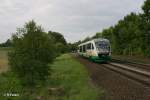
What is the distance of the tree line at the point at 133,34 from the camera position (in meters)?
49.4

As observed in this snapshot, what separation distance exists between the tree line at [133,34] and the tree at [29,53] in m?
27.9

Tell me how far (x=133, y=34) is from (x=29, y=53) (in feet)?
146

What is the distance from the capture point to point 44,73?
24.7m

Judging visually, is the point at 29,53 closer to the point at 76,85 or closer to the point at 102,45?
the point at 76,85

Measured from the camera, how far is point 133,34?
2557 inches

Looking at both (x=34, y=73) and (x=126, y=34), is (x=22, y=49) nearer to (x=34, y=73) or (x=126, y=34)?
(x=34, y=73)

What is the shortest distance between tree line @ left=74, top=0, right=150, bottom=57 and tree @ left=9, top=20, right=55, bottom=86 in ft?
91.5

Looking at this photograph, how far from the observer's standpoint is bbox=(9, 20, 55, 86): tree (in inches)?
909

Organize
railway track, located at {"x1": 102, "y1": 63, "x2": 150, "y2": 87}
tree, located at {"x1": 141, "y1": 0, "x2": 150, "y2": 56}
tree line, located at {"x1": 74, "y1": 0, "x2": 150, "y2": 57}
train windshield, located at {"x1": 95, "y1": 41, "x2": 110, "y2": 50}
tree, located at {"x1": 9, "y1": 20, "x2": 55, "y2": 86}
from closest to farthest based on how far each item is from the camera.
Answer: railway track, located at {"x1": 102, "y1": 63, "x2": 150, "y2": 87}, tree, located at {"x1": 9, "y1": 20, "x2": 55, "y2": 86}, train windshield, located at {"x1": 95, "y1": 41, "x2": 110, "y2": 50}, tree, located at {"x1": 141, "y1": 0, "x2": 150, "y2": 56}, tree line, located at {"x1": 74, "y1": 0, "x2": 150, "y2": 57}

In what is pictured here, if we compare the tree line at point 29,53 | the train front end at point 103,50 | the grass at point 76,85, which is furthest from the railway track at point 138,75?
the train front end at point 103,50

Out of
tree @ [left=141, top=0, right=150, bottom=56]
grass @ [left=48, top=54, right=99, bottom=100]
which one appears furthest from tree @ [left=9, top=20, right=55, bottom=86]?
tree @ [left=141, top=0, right=150, bottom=56]

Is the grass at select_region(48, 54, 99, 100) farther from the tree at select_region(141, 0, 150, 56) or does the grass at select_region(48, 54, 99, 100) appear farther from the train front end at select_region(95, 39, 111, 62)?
the tree at select_region(141, 0, 150, 56)

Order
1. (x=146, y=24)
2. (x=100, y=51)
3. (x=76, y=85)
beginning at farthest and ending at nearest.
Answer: (x=146, y=24) → (x=100, y=51) → (x=76, y=85)

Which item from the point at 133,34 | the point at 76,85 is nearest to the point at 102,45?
the point at 76,85
